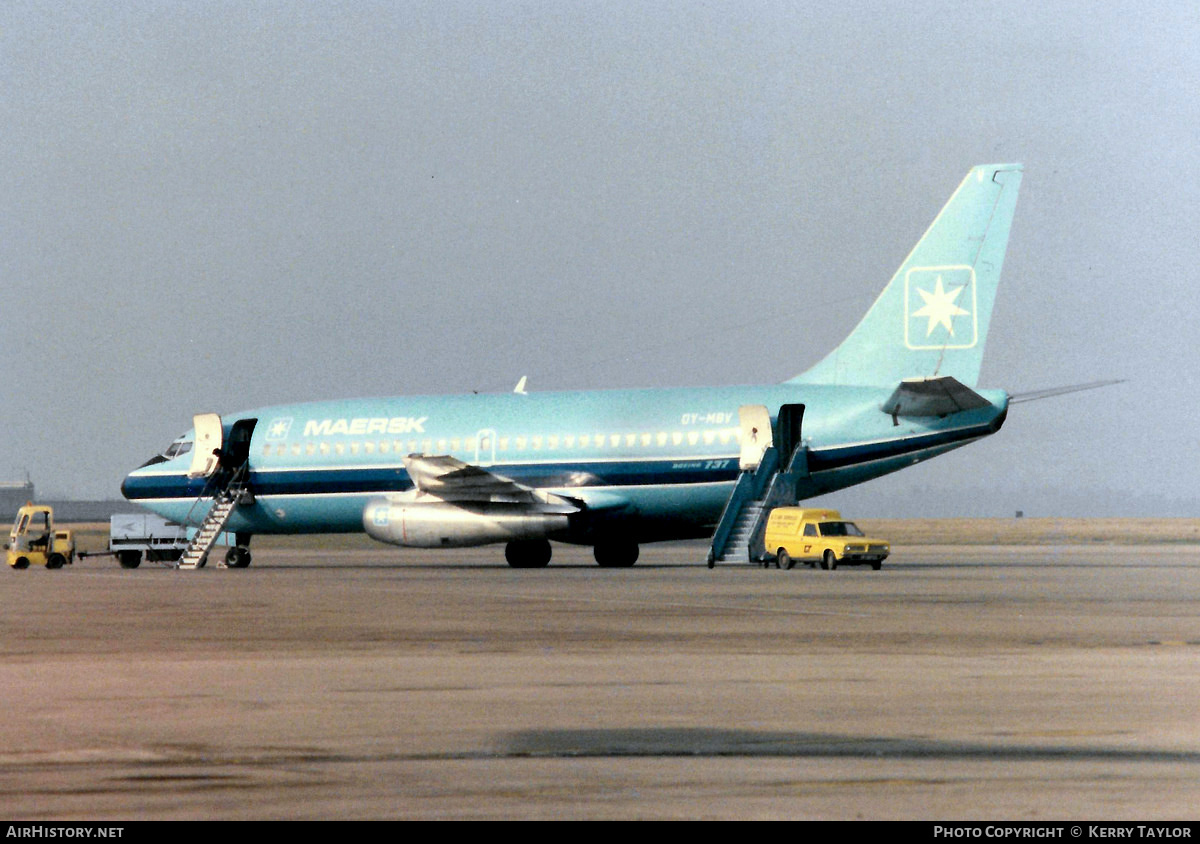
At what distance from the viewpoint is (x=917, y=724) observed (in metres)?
12.9

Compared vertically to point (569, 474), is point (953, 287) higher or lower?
higher

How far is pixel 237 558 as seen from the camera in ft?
165

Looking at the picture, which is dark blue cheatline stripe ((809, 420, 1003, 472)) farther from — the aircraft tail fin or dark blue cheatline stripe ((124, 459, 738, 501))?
dark blue cheatline stripe ((124, 459, 738, 501))

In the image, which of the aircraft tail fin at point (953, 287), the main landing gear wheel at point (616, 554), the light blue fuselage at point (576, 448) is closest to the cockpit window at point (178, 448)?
the light blue fuselage at point (576, 448)

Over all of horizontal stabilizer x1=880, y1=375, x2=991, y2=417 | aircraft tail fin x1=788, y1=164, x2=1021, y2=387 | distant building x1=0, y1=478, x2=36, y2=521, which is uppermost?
aircraft tail fin x1=788, y1=164, x2=1021, y2=387

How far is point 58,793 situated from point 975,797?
543 centimetres

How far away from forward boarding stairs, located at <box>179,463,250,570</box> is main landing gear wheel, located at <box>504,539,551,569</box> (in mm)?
8873

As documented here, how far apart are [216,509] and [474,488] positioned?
32.5 ft

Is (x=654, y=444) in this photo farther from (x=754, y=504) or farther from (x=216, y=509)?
(x=216, y=509)

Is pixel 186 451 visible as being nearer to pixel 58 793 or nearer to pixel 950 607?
pixel 950 607

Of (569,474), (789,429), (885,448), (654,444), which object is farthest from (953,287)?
(569,474)

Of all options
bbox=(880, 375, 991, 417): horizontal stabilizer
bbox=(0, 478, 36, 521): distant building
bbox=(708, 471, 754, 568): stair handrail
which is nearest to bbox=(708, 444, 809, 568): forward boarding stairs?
bbox=(708, 471, 754, 568): stair handrail

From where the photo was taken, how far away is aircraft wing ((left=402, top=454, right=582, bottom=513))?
45.6 metres
